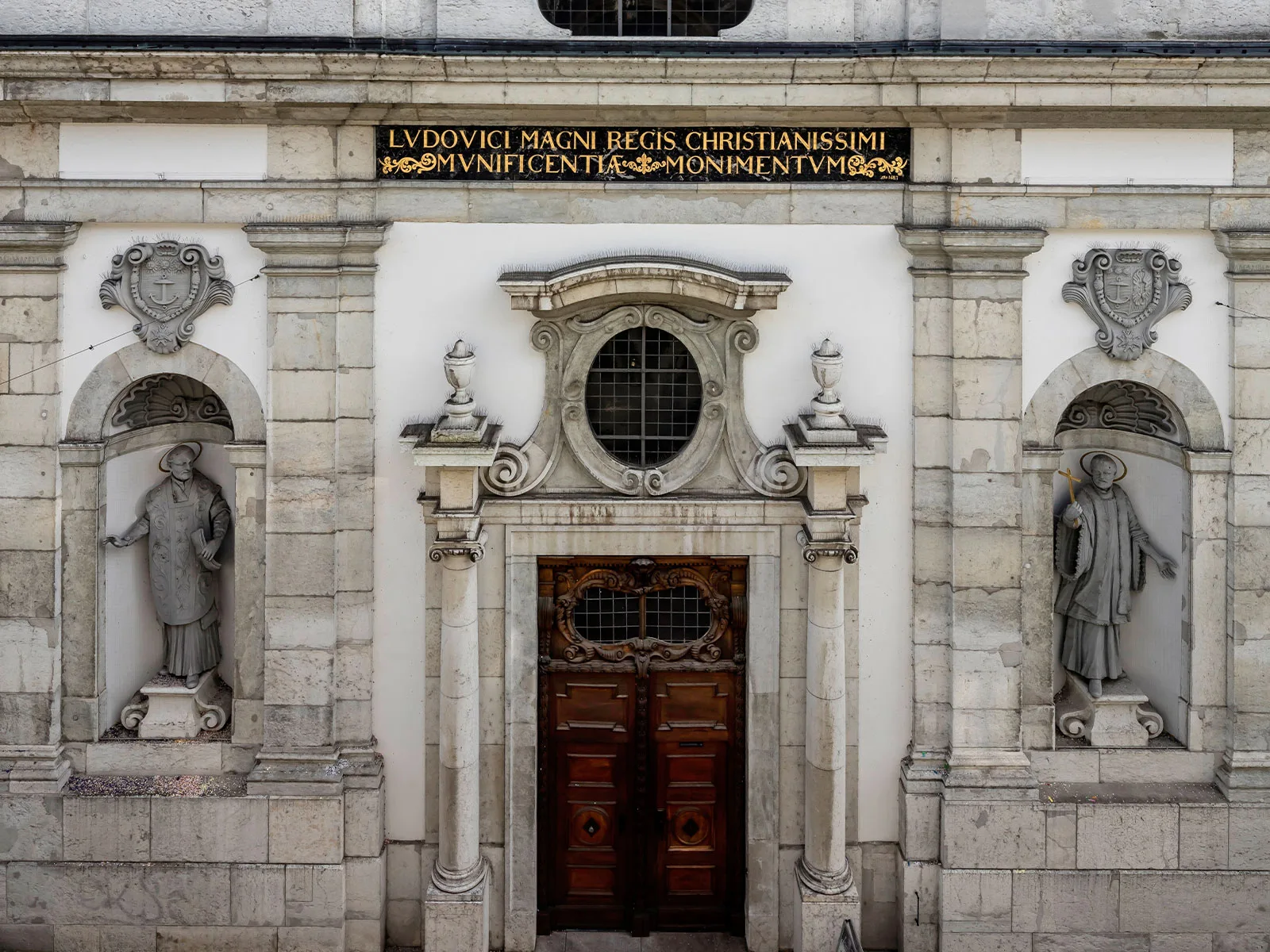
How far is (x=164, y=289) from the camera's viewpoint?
14.4 metres

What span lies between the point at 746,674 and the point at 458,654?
291 centimetres

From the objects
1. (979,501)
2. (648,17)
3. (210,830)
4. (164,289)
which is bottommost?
(210,830)

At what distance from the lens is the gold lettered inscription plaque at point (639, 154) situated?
1428 centimetres

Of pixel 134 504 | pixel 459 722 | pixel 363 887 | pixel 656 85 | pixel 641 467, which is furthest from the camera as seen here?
pixel 134 504

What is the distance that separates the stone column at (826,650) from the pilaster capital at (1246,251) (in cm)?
376

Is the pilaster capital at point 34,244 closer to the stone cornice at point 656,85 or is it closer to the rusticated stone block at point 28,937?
the stone cornice at point 656,85

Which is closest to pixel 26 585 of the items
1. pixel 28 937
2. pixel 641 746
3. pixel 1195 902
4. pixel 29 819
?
pixel 29 819

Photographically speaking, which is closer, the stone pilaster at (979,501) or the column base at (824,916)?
the stone pilaster at (979,501)

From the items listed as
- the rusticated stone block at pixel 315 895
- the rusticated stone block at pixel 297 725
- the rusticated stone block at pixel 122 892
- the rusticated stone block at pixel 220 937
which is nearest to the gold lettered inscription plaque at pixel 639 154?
the rusticated stone block at pixel 297 725

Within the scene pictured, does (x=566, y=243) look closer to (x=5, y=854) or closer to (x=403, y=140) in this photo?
(x=403, y=140)

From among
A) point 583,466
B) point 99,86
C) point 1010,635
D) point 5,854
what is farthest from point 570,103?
point 5,854

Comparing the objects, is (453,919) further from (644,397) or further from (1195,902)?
(1195,902)

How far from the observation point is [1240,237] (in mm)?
14164

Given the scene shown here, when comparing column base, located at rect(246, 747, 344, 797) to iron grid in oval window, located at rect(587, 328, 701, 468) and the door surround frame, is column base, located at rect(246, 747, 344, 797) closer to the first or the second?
the door surround frame
